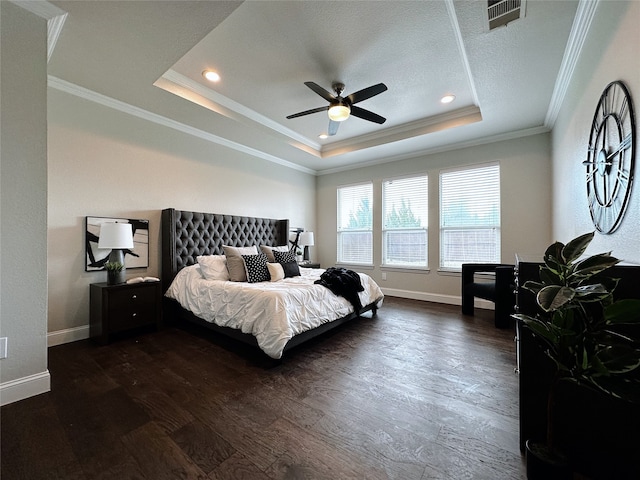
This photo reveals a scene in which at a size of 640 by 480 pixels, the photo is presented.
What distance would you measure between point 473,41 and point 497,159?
254 centimetres

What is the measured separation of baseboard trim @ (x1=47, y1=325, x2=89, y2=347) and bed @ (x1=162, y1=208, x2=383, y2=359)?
31.9 inches

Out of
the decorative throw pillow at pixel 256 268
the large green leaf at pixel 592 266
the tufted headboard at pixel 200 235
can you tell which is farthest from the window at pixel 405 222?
the large green leaf at pixel 592 266

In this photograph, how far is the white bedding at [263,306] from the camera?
2.32 meters

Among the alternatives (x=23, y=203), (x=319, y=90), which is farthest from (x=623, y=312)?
(x=23, y=203)

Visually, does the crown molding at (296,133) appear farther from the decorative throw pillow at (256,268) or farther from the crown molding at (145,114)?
the decorative throw pillow at (256,268)

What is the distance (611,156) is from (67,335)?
5.04m

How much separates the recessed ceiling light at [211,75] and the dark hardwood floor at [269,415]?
3.01m

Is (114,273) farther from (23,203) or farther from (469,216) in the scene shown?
(469,216)

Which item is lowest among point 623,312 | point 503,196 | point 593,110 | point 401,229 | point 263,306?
point 263,306

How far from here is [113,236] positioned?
2.83 metres

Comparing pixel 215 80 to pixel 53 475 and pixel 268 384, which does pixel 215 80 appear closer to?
pixel 268 384

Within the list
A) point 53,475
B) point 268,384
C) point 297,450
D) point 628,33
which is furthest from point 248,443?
point 628,33

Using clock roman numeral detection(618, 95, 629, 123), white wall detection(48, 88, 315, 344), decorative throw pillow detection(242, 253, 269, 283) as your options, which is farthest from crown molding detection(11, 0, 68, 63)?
clock roman numeral detection(618, 95, 629, 123)

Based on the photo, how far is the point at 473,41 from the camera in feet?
7.43
